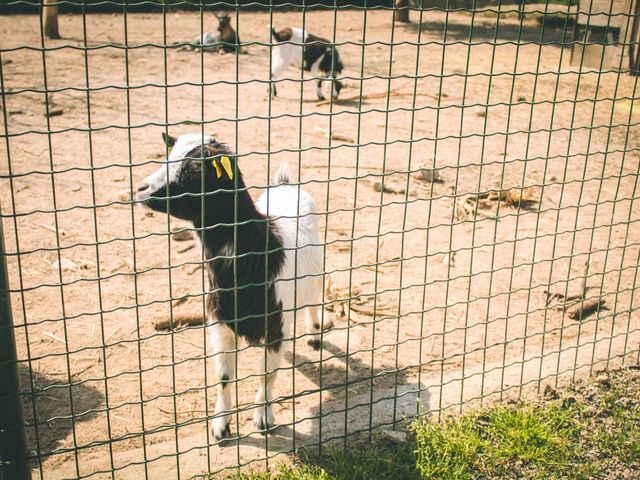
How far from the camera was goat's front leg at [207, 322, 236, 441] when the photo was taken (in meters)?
3.54

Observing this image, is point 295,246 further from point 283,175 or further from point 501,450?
point 501,450

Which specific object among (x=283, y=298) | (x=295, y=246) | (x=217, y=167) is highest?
(x=217, y=167)

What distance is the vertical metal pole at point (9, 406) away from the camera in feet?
7.96

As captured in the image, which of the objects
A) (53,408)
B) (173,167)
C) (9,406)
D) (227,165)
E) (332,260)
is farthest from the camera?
(332,260)

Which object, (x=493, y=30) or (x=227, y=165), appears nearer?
(x=227, y=165)

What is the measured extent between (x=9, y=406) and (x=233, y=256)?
1.07 meters

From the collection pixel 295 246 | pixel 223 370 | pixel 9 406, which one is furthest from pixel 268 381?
pixel 9 406

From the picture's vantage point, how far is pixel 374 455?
324 cm

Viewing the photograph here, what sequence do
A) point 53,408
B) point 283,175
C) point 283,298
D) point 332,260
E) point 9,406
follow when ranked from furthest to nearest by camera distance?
point 332,260
point 283,175
point 53,408
point 283,298
point 9,406

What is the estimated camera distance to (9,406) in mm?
2527

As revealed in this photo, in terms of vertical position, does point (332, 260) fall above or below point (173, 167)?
below

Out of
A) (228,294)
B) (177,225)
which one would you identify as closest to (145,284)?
(177,225)

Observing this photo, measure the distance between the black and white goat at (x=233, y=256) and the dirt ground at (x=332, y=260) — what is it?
0.19 meters

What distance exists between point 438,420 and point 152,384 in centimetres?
173
